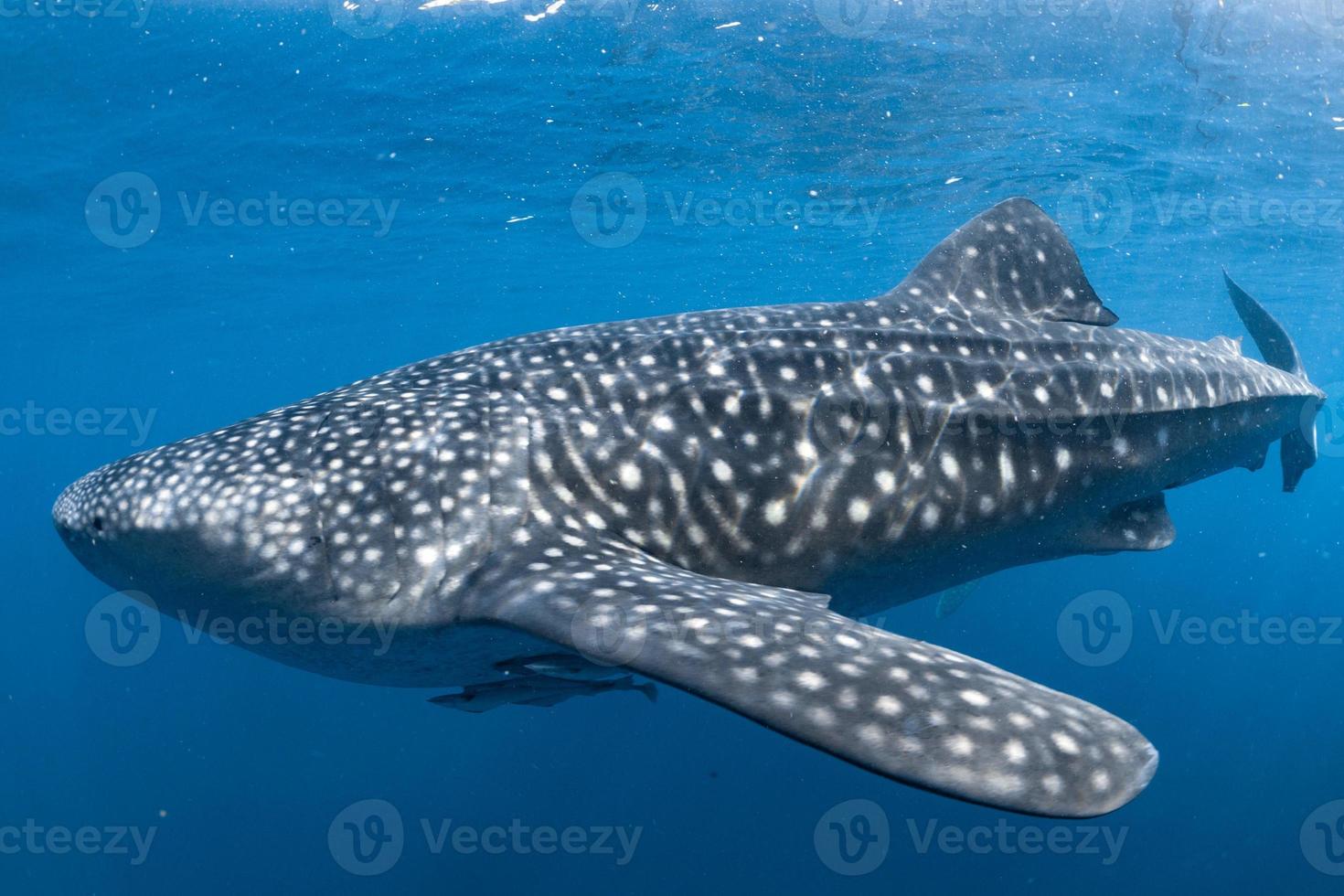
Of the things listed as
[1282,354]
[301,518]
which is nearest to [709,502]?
[301,518]

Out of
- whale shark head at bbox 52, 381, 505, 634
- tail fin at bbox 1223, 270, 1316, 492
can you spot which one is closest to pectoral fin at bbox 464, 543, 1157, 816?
whale shark head at bbox 52, 381, 505, 634

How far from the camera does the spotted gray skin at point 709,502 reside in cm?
313

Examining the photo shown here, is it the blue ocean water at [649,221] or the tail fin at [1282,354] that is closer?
the tail fin at [1282,354]

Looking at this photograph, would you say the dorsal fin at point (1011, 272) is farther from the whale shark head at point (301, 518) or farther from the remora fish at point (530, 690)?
the whale shark head at point (301, 518)

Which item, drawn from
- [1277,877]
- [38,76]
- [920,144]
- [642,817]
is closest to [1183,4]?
[920,144]

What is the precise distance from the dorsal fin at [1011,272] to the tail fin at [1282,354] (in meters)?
3.87

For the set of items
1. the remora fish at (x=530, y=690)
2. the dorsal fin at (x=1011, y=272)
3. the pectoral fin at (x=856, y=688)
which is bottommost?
the remora fish at (x=530, y=690)

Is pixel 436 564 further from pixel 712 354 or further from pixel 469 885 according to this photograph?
pixel 469 885

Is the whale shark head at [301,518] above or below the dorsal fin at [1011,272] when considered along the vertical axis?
below

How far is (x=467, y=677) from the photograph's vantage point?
16.2 ft

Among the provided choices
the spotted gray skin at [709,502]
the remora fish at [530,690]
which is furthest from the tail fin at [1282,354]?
the remora fish at [530,690]

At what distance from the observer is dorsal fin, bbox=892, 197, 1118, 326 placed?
5.98 metres

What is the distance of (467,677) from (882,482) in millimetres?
2760

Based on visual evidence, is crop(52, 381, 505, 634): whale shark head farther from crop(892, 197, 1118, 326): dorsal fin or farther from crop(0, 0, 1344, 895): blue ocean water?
crop(0, 0, 1344, 895): blue ocean water
